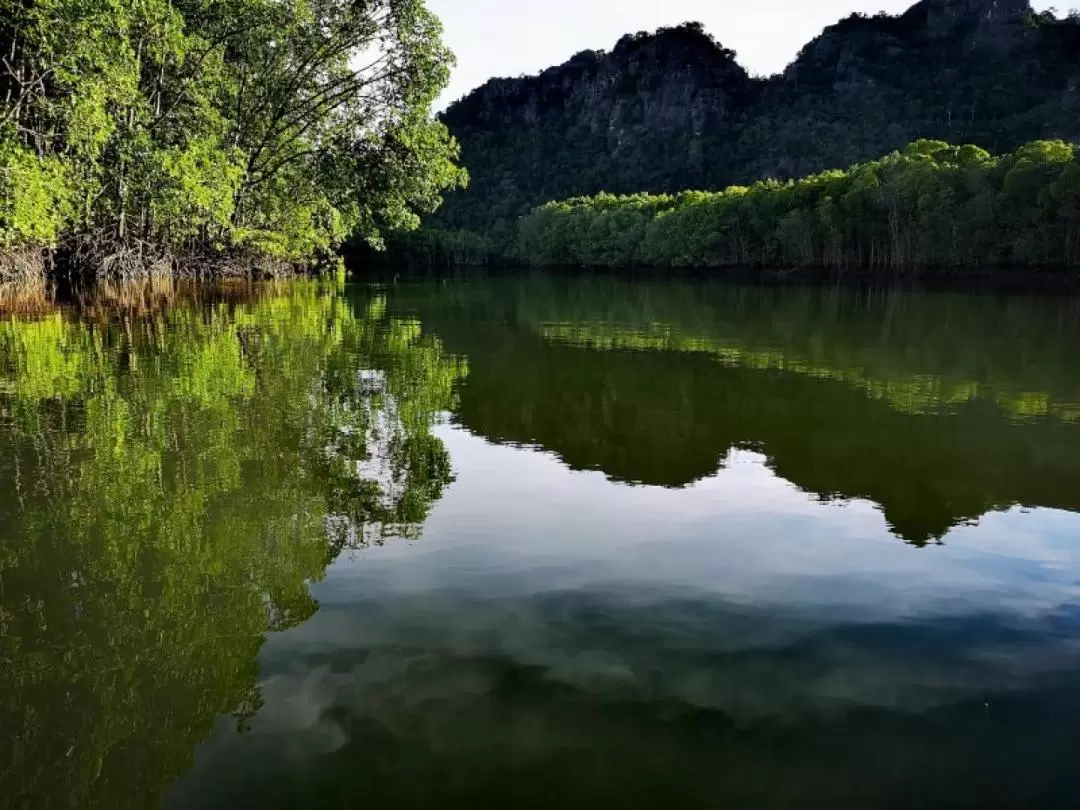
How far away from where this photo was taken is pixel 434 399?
1041 centimetres

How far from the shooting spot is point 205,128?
30969mm

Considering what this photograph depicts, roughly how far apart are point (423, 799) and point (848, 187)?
77.9m

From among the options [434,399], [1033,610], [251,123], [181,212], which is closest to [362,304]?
[181,212]

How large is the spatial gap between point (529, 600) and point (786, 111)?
16653 cm

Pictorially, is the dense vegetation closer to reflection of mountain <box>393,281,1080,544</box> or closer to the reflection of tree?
reflection of mountain <box>393,281,1080,544</box>

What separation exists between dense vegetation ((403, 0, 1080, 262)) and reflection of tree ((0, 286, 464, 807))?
11083 centimetres

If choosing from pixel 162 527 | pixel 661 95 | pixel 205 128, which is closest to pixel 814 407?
pixel 162 527

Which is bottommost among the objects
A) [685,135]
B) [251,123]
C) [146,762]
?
[146,762]

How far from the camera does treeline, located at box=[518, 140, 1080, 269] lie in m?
53.6

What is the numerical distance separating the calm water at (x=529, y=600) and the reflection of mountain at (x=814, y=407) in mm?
76

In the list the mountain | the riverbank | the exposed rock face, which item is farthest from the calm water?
the exposed rock face

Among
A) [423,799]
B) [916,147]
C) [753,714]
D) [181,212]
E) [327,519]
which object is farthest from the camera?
[916,147]

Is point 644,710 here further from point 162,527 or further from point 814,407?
point 814,407

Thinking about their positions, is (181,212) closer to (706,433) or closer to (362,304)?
(362,304)
